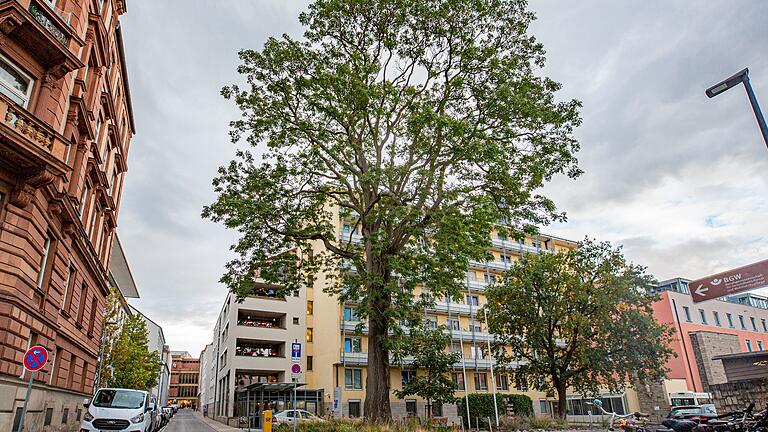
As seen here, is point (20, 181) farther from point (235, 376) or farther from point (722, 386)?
point (722, 386)

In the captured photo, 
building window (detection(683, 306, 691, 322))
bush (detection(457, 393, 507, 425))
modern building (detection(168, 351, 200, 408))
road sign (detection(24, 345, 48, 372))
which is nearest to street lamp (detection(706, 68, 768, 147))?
road sign (detection(24, 345, 48, 372))

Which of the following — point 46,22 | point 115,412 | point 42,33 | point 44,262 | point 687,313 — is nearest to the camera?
point 42,33

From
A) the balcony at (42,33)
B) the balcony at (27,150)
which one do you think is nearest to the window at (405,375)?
the balcony at (27,150)

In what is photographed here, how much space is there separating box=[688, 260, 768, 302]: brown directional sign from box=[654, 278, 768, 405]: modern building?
5.06m

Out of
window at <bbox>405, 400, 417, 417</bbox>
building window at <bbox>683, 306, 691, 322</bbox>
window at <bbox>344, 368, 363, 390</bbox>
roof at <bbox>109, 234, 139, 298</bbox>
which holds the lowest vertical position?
window at <bbox>405, 400, 417, 417</bbox>

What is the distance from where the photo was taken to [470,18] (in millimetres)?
17141

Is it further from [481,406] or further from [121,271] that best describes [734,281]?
[121,271]

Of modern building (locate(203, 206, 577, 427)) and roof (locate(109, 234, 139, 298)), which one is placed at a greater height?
roof (locate(109, 234, 139, 298))

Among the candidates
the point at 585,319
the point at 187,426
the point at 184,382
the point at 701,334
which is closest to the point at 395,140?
the point at 585,319

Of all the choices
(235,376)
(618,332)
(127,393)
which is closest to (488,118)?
(127,393)

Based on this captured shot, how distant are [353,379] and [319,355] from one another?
12.8 ft

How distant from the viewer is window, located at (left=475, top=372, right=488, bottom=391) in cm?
4619

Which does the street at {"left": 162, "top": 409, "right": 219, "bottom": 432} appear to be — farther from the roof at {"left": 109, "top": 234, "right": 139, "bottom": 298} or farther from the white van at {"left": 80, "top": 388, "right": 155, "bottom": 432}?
the white van at {"left": 80, "top": 388, "right": 155, "bottom": 432}

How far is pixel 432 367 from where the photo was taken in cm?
3525
